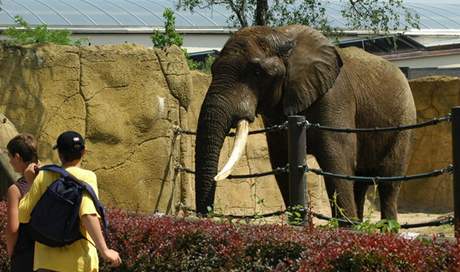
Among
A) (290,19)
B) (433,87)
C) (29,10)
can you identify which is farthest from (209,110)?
(29,10)

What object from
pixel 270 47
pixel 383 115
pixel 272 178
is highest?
pixel 270 47

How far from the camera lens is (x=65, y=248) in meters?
6.82

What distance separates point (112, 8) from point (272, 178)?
28580mm

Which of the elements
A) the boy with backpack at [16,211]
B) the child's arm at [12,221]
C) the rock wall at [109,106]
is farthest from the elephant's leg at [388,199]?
the child's arm at [12,221]

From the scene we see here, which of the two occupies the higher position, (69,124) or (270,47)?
(270,47)

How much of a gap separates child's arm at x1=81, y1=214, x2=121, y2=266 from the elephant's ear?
511cm

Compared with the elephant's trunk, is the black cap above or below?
above

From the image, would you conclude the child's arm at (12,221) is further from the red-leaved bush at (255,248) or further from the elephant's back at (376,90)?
the elephant's back at (376,90)

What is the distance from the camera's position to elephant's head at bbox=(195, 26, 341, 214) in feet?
35.0

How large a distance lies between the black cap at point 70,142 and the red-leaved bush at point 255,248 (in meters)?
1.42

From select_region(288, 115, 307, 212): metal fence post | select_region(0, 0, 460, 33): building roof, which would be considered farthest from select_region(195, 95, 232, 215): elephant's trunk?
select_region(0, 0, 460, 33): building roof

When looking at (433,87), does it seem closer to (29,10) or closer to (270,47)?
(270,47)

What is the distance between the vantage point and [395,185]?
43.8 feet

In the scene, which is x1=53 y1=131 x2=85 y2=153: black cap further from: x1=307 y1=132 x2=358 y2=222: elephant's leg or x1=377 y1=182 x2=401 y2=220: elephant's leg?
x1=377 y1=182 x2=401 y2=220: elephant's leg
